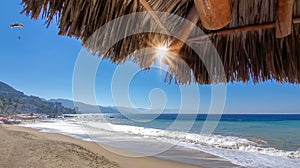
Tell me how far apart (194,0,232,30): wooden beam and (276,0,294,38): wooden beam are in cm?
23

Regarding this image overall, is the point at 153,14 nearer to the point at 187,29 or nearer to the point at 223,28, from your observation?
the point at 187,29

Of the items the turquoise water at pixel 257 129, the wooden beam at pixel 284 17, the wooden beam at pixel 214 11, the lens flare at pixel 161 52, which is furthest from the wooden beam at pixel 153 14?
the turquoise water at pixel 257 129

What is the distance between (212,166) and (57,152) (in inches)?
134

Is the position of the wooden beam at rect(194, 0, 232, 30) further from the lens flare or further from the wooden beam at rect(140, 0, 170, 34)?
the lens flare

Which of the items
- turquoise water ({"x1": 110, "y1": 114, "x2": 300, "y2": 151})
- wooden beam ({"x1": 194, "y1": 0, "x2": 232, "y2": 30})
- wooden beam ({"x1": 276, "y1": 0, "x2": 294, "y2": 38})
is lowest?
turquoise water ({"x1": 110, "y1": 114, "x2": 300, "y2": 151})

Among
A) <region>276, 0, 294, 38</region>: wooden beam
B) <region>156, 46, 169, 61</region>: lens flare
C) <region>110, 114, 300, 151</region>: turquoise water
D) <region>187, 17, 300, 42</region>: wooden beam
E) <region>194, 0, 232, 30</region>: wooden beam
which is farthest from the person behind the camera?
<region>110, 114, 300, 151</region>: turquoise water

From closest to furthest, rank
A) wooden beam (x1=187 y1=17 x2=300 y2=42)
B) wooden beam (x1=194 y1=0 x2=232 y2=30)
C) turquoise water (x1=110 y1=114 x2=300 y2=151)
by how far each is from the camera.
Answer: wooden beam (x1=194 y1=0 x2=232 y2=30)
wooden beam (x1=187 y1=17 x2=300 y2=42)
turquoise water (x1=110 y1=114 x2=300 y2=151)

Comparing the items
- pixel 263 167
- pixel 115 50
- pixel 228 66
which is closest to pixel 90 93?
pixel 115 50

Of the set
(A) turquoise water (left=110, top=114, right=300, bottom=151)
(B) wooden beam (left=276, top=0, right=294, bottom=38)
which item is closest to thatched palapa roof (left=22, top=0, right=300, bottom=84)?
(B) wooden beam (left=276, top=0, right=294, bottom=38)

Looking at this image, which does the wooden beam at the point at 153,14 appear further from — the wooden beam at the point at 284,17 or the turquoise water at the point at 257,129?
the turquoise water at the point at 257,129

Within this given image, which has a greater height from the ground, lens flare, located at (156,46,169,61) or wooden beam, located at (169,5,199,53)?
wooden beam, located at (169,5,199,53)

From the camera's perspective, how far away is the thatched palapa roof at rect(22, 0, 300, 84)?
103 centimetres

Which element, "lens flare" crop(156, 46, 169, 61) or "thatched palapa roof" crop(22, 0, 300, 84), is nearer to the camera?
"thatched palapa roof" crop(22, 0, 300, 84)

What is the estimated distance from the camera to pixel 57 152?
17.0 ft
